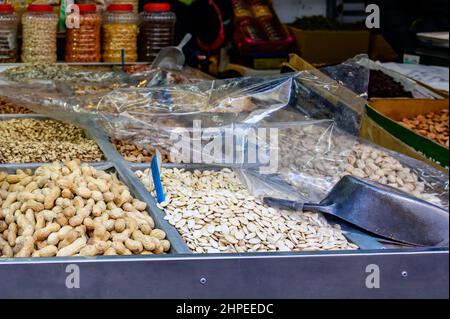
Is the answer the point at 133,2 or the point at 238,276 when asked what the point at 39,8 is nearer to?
the point at 133,2

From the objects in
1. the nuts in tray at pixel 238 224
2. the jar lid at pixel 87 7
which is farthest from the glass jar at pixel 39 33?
the nuts in tray at pixel 238 224

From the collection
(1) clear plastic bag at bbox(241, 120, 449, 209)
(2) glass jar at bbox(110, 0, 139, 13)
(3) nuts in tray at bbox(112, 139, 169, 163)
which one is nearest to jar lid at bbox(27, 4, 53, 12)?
(2) glass jar at bbox(110, 0, 139, 13)

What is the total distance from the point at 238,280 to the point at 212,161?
2.35 ft

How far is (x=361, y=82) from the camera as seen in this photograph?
219cm

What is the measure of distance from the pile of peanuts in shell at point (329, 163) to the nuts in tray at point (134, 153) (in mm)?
380

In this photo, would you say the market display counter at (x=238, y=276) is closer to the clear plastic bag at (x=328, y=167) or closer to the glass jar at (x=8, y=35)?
the clear plastic bag at (x=328, y=167)

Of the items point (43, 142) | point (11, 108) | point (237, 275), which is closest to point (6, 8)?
point (11, 108)

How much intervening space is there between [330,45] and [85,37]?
1.62 metres

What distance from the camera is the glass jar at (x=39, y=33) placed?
323cm

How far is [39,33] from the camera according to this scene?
10.6ft

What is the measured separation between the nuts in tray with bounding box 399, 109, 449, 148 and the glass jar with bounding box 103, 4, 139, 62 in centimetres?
158

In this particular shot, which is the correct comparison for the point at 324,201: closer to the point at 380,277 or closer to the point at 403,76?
the point at 380,277

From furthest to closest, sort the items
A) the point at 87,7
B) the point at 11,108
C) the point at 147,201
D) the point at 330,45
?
the point at 330,45 → the point at 87,7 → the point at 11,108 → the point at 147,201
